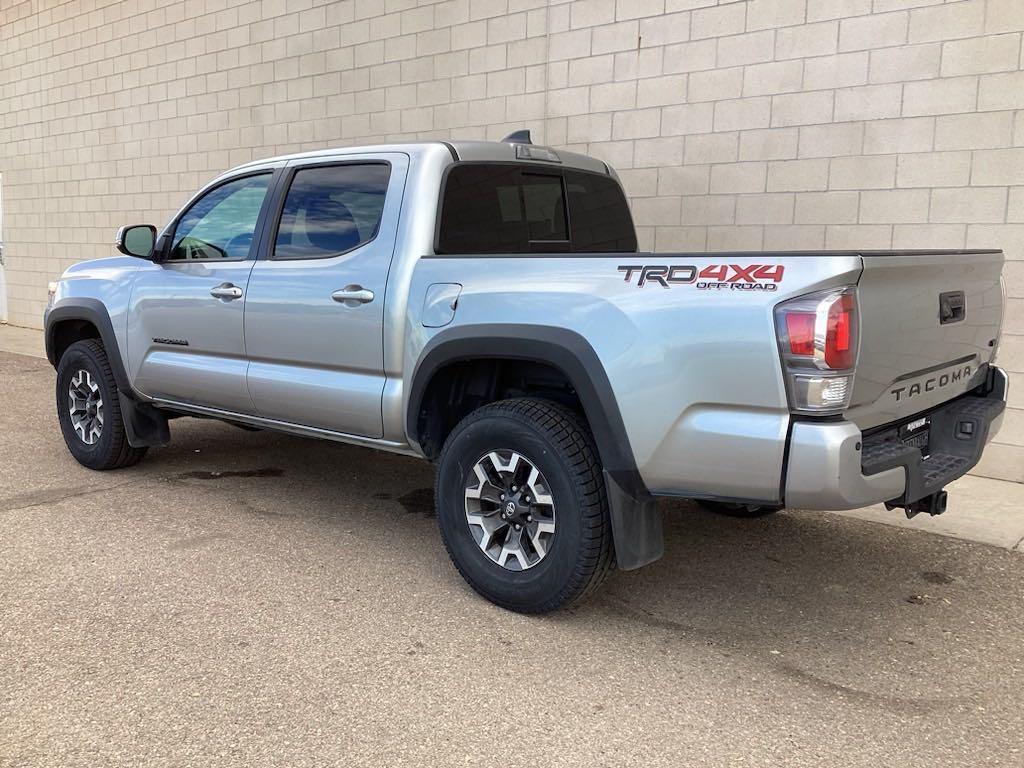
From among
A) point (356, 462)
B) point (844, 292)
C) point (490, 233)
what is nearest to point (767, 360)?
point (844, 292)

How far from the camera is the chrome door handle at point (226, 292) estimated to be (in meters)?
4.80

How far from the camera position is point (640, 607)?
12.8ft

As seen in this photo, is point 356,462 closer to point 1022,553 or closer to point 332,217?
point 332,217

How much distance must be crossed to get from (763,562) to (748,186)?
10.9ft

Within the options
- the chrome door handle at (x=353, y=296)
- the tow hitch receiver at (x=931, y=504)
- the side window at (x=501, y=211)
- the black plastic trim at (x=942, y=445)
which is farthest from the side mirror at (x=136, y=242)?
the tow hitch receiver at (x=931, y=504)

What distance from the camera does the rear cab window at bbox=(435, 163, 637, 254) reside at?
4250mm

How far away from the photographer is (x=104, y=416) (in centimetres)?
571

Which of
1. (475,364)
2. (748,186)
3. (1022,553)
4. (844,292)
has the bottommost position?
(1022,553)

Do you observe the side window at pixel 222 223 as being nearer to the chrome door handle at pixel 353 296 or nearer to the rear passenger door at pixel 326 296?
the rear passenger door at pixel 326 296

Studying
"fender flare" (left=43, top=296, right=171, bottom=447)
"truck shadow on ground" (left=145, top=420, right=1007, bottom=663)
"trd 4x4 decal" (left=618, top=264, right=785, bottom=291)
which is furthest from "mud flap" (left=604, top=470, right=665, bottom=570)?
"fender flare" (left=43, top=296, right=171, bottom=447)

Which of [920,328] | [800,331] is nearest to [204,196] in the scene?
[800,331]

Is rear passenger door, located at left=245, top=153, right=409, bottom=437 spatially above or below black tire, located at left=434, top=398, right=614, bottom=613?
above

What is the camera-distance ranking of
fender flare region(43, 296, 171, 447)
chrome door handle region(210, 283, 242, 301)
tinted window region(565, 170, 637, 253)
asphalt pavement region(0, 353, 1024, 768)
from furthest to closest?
1. fender flare region(43, 296, 171, 447)
2. tinted window region(565, 170, 637, 253)
3. chrome door handle region(210, 283, 242, 301)
4. asphalt pavement region(0, 353, 1024, 768)

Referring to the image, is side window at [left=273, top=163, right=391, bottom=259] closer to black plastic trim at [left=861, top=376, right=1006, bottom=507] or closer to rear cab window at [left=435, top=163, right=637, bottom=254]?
rear cab window at [left=435, top=163, right=637, bottom=254]
